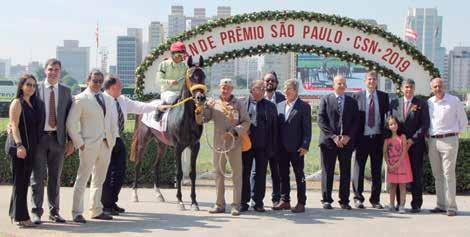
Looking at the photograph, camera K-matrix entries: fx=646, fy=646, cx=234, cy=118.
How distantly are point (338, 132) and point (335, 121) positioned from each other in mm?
168

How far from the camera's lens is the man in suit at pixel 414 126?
30.7 ft

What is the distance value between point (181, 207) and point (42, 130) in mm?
2543

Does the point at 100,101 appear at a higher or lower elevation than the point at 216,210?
higher

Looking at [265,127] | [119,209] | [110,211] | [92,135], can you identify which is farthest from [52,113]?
[265,127]

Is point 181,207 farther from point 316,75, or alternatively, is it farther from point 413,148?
point 316,75

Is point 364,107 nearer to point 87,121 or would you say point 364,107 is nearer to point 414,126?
point 414,126

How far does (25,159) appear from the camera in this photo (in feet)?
25.5

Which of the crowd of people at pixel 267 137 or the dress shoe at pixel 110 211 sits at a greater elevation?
the crowd of people at pixel 267 137

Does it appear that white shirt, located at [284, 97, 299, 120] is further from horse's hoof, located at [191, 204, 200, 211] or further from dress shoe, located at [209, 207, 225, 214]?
horse's hoof, located at [191, 204, 200, 211]

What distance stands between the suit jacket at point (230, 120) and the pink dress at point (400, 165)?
222cm

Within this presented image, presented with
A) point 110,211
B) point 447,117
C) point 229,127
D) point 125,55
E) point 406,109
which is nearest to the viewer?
point 229,127

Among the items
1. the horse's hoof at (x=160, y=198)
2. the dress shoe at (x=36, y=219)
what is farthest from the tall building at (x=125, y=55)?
the dress shoe at (x=36, y=219)

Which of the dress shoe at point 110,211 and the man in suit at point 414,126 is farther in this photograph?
the man in suit at point 414,126

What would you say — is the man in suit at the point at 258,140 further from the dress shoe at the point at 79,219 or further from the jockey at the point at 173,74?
the dress shoe at the point at 79,219
